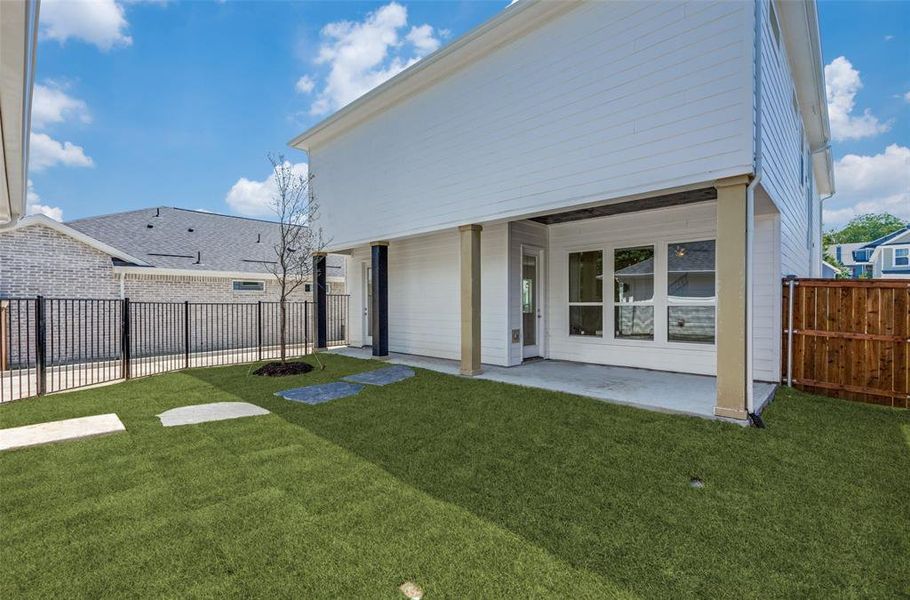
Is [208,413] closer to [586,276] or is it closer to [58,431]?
[58,431]

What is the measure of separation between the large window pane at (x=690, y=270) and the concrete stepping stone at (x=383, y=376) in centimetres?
474

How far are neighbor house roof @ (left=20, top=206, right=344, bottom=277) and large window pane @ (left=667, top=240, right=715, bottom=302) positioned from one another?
1169 centimetres

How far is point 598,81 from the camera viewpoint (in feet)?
17.3

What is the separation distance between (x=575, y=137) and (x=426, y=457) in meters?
4.49

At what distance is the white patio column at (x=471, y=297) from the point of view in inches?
278

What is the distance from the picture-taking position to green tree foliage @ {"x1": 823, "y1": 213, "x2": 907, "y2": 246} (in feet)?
146

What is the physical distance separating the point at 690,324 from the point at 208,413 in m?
7.17

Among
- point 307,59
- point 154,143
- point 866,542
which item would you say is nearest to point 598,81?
point 866,542

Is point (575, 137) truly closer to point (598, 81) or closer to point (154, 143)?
point (598, 81)

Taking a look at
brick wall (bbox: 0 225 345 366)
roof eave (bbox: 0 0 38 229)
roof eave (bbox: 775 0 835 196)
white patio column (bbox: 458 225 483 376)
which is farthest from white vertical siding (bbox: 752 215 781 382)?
brick wall (bbox: 0 225 345 366)

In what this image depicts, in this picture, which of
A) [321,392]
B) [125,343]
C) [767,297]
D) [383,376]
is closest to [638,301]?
[767,297]

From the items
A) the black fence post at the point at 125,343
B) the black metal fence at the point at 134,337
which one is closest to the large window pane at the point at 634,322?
the black metal fence at the point at 134,337

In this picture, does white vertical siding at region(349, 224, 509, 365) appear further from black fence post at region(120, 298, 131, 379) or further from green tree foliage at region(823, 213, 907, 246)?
green tree foliage at region(823, 213, 907, 246)

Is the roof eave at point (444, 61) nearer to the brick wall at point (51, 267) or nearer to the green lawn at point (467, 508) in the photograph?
the green lawn at point (467, 508)
